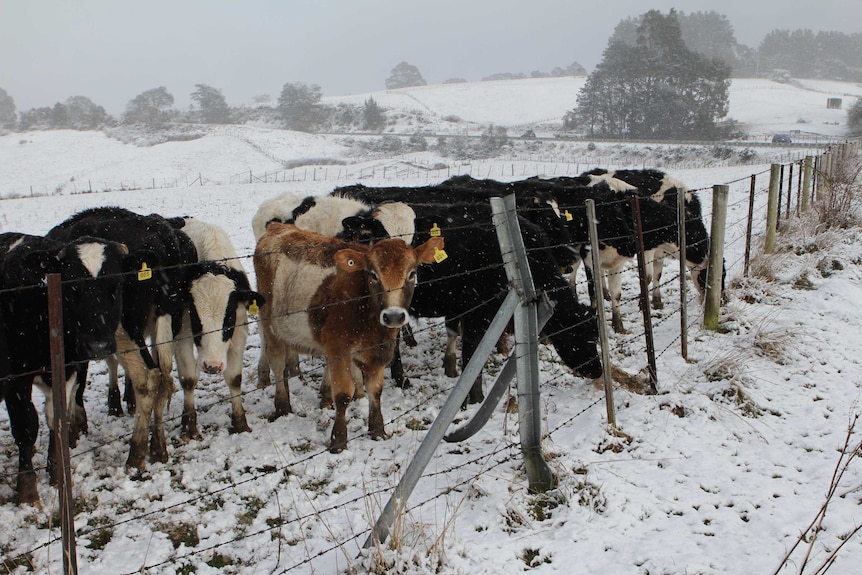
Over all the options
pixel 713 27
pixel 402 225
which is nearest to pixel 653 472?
pixel 402 225

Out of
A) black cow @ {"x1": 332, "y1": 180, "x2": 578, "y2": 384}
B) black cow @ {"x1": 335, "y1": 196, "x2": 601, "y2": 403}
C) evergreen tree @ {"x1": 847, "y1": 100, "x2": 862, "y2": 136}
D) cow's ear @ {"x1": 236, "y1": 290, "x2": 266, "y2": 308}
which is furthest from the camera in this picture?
evergreen tree @ {"x1": 847, "y1": 100, "x2": 862, "y2": 136}

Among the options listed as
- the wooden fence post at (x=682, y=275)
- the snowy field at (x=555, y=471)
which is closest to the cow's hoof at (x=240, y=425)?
the snowy field at (x=555, y=471)

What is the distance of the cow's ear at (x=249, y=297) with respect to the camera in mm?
5289

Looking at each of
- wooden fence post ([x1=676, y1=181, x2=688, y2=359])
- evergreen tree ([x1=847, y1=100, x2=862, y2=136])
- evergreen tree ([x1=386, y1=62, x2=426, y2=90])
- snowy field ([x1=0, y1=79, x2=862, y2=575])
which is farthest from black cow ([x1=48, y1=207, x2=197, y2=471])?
evergreen tree ([x1=386, y1=62, x2=426, y2=90])

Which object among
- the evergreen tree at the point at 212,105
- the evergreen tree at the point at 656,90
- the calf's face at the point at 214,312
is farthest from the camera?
the evergreen tree at the point at 212,105

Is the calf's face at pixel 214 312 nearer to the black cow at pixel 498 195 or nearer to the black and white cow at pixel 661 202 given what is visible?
the black cow at pixel 498 195

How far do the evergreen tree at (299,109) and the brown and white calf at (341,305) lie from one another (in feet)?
273

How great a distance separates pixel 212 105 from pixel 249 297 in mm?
101016

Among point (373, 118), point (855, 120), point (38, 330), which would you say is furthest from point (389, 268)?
point (373, 118)

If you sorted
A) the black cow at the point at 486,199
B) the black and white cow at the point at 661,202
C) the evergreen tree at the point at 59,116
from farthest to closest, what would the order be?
the evergreen tree at the point at 59,116
the black and white cow at the point at 661,202
the black cow at the point at 486,199

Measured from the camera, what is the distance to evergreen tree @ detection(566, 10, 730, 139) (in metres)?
60.4

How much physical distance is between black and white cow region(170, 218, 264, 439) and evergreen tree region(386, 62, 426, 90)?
155008 mm

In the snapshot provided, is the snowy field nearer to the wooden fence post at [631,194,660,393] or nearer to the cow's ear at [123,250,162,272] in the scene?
the wooden fence post at [631,194,660,393]

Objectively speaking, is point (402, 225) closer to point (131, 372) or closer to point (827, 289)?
point (131, 372)
